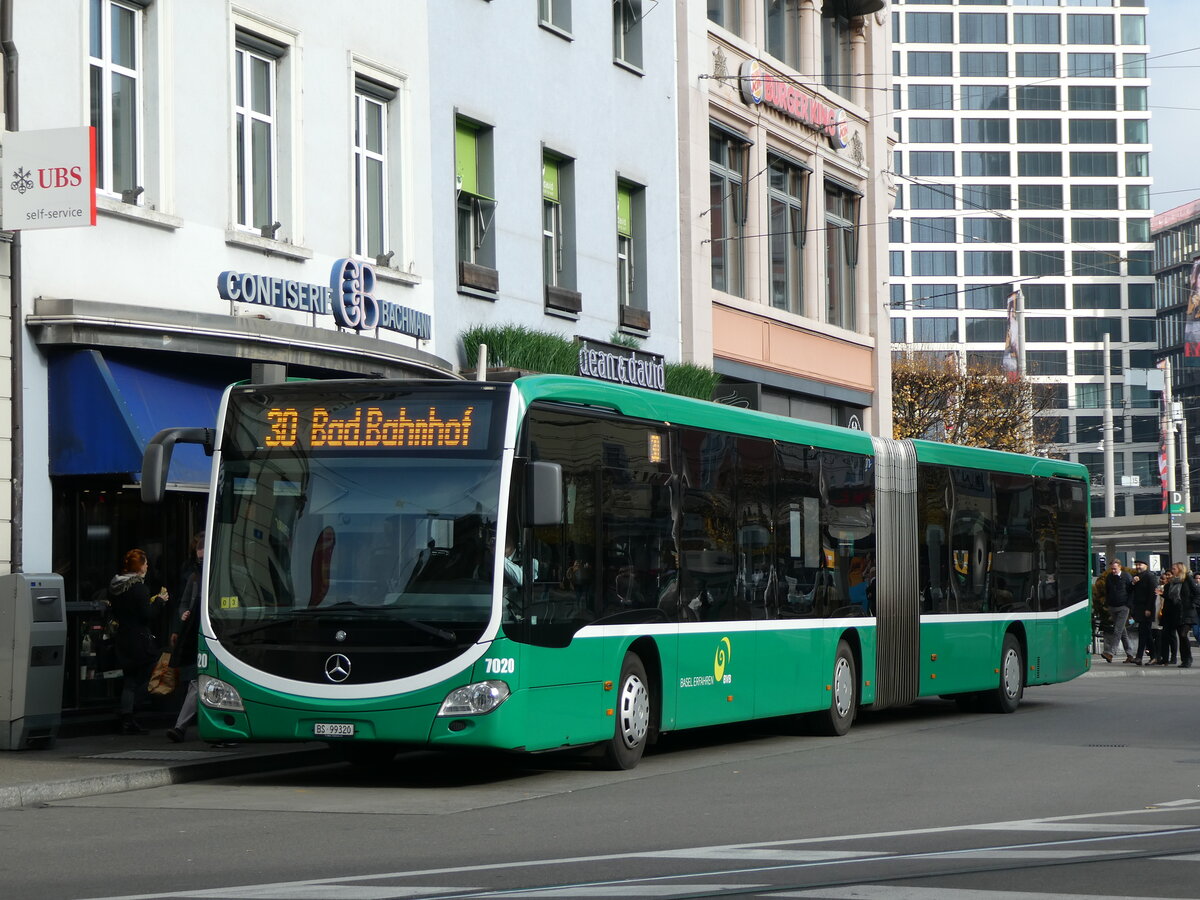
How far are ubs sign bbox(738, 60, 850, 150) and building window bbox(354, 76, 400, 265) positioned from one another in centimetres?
1033

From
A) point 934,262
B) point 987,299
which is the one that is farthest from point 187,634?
point 987,299

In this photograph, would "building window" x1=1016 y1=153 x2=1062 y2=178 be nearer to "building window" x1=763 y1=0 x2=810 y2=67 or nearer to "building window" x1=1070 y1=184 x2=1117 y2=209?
"building window" x1=1070 y1=184 x2=1117 y2=209

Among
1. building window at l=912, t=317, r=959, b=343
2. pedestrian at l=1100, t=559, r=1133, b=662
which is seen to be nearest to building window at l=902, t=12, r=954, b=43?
building window at l=912, t=317, r=959, b=343

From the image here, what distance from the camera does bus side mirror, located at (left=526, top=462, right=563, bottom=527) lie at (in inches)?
500

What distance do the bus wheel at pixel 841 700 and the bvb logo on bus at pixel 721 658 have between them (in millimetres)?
2379

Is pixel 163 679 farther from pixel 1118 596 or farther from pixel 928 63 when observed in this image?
pixel 928 63

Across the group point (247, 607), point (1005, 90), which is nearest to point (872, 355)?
point (247, 607)

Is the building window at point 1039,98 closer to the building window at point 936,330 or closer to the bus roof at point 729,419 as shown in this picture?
the building window at point 936,330

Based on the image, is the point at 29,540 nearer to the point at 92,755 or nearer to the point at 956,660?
the point at 92,755

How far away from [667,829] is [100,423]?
25.5 feet

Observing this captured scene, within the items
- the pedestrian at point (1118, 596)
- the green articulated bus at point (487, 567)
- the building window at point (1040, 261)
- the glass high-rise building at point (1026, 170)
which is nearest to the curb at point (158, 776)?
the green articulated bus at point (487, 567)

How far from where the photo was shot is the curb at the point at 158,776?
12.2 meters

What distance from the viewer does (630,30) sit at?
2819 cm

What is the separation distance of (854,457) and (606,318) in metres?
8.34
